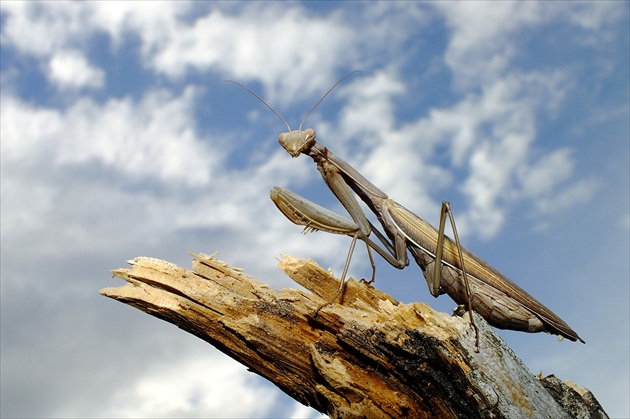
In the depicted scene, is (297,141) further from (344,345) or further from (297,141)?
(344,345)

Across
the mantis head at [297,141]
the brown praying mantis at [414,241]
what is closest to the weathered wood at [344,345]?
the brown praying mantis at [414,241]

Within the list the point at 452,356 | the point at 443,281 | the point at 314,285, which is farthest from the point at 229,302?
the point at 443,281

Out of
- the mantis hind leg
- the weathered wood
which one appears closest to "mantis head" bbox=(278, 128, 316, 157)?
the weathered wood

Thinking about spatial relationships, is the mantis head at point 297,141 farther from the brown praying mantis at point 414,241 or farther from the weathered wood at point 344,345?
the weathered wood at point 344,345

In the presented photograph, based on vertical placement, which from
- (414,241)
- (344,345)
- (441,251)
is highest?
(414,241)

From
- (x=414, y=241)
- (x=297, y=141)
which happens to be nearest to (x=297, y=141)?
(x=297, y=141)

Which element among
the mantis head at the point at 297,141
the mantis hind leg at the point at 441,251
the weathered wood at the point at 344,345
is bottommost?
the weathered wood at the point at 344,345

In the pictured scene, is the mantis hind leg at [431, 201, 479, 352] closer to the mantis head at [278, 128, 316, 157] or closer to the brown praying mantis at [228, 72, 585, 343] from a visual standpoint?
the brown praying mantis at [228, 72, 585, 343]
